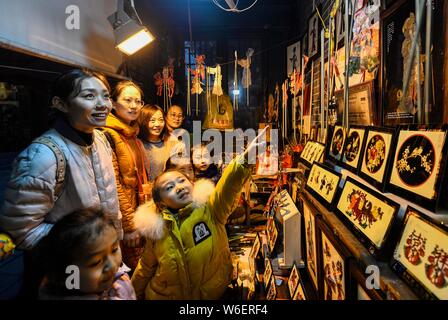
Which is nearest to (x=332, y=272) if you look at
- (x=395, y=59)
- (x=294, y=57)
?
(x=395, y=59)

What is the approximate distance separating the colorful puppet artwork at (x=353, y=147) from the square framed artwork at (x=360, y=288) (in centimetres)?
65

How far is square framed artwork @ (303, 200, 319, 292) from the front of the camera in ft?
5.04

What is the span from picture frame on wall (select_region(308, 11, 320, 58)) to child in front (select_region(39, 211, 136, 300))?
3411 mm

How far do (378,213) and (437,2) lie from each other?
0.93 meters

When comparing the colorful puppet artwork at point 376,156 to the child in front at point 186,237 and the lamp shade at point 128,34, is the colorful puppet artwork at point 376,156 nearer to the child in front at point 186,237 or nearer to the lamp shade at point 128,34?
the child in front at point 186,237

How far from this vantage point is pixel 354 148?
1581mm

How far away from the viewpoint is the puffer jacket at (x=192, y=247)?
177 cm

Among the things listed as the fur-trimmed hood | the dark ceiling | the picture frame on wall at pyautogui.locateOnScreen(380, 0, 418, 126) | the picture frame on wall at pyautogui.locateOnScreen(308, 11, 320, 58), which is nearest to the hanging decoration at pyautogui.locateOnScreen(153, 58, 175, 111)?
the dark ceiling

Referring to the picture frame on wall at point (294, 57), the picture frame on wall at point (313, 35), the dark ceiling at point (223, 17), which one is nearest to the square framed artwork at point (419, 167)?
the picture frame on wall at point (313, 35)

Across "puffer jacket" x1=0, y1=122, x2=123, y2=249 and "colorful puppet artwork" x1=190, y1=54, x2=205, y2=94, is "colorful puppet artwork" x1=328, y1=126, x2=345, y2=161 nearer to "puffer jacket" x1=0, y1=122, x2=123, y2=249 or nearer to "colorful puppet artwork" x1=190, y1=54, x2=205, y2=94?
"puffer jacket" x1=0, y1=122, x2=123, y2=249

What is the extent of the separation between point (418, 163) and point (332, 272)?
0.61 m
